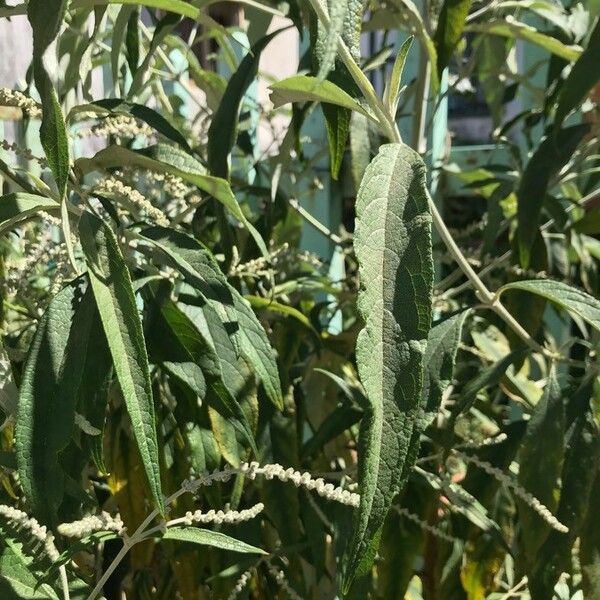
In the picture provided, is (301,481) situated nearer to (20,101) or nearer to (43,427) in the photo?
(43,427)

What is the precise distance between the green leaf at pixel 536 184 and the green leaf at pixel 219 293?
0.27 meters

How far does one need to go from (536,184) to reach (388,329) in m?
0.35

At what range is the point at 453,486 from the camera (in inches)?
24.8

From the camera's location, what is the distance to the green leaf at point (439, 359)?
1.65ft

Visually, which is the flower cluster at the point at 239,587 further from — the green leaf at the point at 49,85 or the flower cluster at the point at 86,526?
the green leaf at the point at 49,85

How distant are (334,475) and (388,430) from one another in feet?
0.92

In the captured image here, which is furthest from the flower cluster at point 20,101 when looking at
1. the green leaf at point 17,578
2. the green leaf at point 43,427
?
the green leaf at point 17,578

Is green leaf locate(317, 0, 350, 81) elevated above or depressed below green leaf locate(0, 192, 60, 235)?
above

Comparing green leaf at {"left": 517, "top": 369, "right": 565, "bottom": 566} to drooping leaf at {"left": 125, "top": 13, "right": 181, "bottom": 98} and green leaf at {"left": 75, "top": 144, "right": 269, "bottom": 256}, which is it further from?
drooping leaf at {"left": 125, "top": 13, "right": 181, "bottom": 98}

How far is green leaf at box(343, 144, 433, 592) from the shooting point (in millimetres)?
359

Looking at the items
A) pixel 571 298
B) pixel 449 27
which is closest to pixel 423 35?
pixel 449 27

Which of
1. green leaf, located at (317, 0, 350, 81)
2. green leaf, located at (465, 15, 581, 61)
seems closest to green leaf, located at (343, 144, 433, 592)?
green leaf, located at (317, 0, 350, 81)

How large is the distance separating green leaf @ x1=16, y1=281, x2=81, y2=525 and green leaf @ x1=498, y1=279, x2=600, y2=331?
32cm

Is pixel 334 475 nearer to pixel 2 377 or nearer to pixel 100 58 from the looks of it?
pixel 2 377
